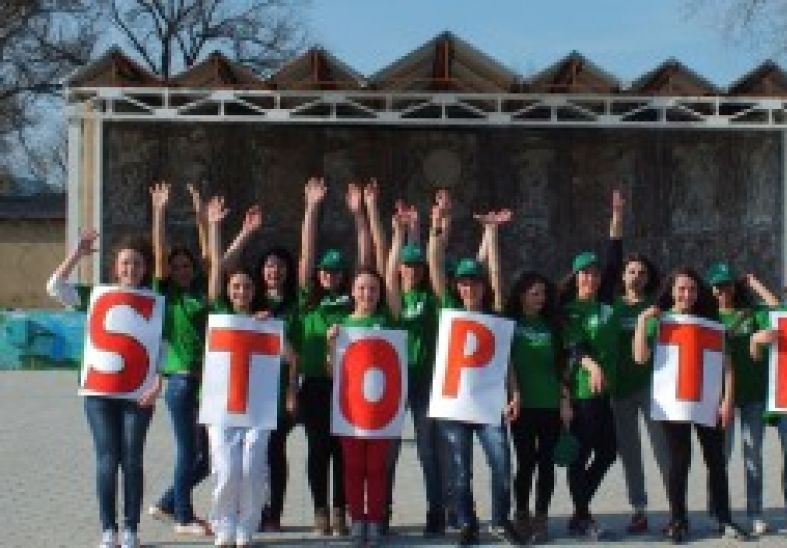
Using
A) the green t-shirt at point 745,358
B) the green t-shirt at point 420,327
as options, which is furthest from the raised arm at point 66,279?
the green t-shirt at point 745,358

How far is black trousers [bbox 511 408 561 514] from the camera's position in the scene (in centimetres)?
808

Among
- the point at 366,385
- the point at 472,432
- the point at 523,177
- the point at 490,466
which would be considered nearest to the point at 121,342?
the point at 366,385

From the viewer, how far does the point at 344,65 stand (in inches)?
874

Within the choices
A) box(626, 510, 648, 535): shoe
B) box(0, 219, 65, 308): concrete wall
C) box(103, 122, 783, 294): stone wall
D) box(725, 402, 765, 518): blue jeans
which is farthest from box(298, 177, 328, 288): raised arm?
box(0, 219, 65, 308): concrete wall

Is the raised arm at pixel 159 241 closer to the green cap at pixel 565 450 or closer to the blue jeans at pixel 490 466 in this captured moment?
the blue jeans at pixel 490 466

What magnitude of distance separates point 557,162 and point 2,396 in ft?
38.0

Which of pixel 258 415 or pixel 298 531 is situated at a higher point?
pixel 258 415

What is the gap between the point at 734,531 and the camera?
808 cm

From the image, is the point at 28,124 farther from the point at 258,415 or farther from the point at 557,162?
the point at 258,415

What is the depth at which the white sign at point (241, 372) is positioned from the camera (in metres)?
7.71

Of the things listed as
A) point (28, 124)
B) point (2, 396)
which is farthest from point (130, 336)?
point (28, 124)

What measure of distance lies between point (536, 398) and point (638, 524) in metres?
1.06

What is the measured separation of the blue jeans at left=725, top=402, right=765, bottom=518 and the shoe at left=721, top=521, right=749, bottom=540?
0.66 ft

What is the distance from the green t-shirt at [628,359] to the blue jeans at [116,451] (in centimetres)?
292
